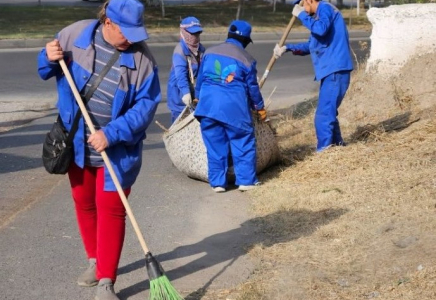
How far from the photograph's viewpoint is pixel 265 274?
5512 mm

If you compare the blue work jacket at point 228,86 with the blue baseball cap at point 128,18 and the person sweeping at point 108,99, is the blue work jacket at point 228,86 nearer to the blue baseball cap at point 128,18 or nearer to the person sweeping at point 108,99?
the person sweeping at point 108,99

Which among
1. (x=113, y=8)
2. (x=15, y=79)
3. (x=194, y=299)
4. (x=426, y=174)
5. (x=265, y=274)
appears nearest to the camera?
(x=113, y=8)

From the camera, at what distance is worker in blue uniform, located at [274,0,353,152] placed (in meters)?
8.54

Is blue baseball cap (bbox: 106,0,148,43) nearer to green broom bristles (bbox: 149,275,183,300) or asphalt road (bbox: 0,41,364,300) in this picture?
green broom bristles (bbox: 149,275,183,300)

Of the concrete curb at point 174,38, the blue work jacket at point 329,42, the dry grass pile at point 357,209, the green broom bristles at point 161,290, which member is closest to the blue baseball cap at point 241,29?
the blue work jacket at point 329,42

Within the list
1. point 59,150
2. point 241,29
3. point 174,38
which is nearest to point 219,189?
point 241,29

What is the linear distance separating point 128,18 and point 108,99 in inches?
18.8

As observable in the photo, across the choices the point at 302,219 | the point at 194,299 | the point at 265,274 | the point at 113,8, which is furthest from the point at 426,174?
the point at 113,8

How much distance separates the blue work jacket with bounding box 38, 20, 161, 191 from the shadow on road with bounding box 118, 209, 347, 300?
0.85 meters

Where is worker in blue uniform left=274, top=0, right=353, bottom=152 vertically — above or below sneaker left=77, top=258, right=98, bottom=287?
above

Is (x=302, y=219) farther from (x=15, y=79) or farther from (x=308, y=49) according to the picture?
(x=15, y=79)

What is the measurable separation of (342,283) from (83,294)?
152 cm

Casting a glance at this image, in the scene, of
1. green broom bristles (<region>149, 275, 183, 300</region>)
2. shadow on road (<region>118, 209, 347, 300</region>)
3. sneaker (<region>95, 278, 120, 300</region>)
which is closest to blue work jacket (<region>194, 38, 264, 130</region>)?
shadow on road (<region>118, 209, 347, 300</region>)

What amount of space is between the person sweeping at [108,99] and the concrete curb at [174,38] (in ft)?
51.6
